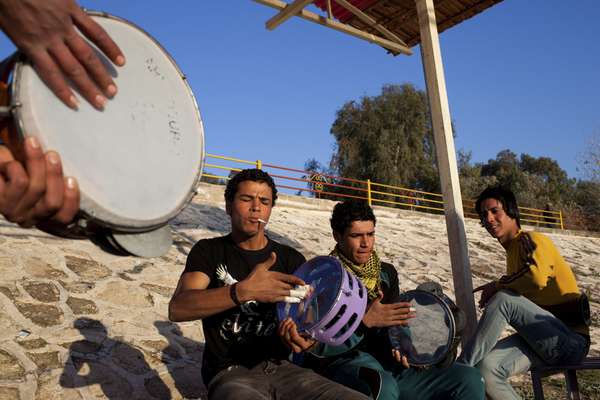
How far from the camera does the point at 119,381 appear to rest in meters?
3.22

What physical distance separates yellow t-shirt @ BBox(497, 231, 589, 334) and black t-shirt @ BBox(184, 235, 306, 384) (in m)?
1.52

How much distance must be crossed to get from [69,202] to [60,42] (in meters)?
0.42

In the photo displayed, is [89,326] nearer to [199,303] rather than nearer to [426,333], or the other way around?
[199,303]

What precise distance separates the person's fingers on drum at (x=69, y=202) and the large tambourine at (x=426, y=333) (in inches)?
72.2

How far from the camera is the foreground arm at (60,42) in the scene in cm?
120

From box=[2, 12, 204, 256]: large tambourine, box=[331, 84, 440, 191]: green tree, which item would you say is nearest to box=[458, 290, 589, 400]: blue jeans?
box=[2, 12, 204, 256]: large tambourine

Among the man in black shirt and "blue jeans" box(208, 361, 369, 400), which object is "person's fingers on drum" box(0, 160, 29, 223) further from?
"blue jeans" box(208, 361, 369, 400)

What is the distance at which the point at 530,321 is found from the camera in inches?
110

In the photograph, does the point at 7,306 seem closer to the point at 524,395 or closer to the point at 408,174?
the point at 524,395

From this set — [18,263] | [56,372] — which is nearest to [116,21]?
[56,372]

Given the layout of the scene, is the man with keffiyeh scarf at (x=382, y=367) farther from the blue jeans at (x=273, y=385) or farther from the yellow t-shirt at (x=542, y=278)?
the yellow t-shirt at (x=542, y=278)

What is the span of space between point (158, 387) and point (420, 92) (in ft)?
77.2

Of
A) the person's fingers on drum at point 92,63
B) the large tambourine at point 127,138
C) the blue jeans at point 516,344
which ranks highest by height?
the person's fingers on drum at point 92,63

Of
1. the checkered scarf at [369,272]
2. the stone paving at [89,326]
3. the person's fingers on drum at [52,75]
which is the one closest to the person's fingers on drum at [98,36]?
the person's fingers on drum at [52,75]
